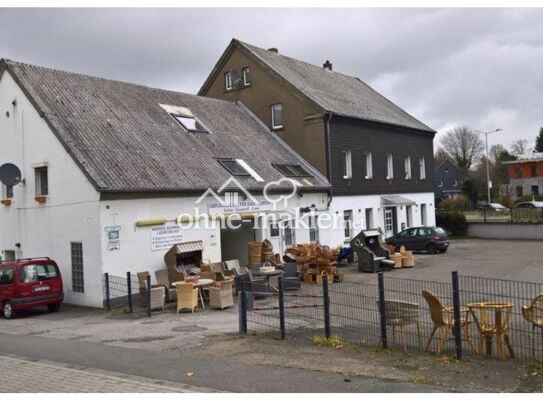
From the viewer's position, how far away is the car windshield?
667 inches

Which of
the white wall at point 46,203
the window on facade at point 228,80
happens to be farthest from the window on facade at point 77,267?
the window on facade at point 228,80

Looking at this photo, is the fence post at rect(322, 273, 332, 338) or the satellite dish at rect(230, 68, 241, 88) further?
the satellite dish at rect(230, 68, 241, 88)

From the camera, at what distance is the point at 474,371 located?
27.0 ft

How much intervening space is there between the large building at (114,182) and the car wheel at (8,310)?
7.24 feet

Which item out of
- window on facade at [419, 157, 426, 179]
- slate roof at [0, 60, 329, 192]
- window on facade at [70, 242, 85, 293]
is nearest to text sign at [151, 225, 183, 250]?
slate roof at [0, 60, 329, 192]

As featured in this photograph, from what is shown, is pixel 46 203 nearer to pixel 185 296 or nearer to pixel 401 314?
pixel 185 296

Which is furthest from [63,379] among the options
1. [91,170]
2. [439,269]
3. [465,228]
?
[465,228]

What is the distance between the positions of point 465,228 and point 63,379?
116 ft

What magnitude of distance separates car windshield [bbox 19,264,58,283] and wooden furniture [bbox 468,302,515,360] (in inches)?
504

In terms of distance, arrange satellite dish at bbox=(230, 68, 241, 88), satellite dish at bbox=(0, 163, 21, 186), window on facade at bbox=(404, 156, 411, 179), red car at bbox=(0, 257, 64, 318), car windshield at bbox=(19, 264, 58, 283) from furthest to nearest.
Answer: window on facade at bbox=(404, 156, 411, 179) < satellite dish at bbox=(230, 68, 241, 88) < satellite dish at bbox=(0, 163, 21, 186) < car windshield at bbox=(19, 264, 58, 283) < red car at bbox=(0, 257, 64, 318)

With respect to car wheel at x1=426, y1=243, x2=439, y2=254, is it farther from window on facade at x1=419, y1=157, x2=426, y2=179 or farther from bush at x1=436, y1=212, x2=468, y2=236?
bush at x1=436, y1=212, x2=468, y2=236

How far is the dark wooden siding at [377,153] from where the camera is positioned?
29312 mm

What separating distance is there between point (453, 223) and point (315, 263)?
72.0 ft

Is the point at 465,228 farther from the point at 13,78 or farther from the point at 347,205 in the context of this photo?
the point at 13,78
